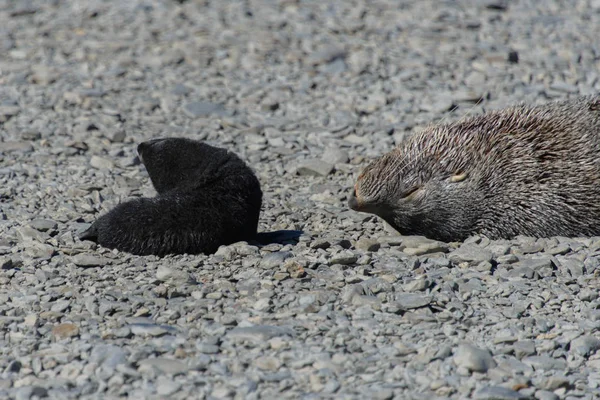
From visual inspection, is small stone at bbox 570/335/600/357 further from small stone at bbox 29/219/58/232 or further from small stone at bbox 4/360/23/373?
small stone at bbox 29/219/58/232

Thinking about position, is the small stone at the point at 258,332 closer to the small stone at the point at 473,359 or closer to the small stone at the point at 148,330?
the small stone at the point at 148,330

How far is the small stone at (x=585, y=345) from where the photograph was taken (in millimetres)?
5590

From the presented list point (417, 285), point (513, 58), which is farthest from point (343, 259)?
point (513, 58)

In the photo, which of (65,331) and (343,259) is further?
(343,259)

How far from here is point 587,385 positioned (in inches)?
207

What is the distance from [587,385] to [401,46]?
7473 mm

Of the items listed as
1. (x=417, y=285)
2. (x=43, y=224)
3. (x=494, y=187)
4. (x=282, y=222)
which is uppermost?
(x=494, y=187)

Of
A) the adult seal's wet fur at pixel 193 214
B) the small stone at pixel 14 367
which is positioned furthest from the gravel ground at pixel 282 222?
the adult seal's wet fur at pixel 193 214

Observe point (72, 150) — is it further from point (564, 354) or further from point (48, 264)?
point (564, 354)

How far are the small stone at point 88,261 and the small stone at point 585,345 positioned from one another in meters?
3.19

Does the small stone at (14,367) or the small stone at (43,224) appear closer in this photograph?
the small stone at (14,367)

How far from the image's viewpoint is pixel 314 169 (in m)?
8.96

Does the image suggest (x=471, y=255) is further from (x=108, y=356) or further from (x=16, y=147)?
(x=16, y=147)

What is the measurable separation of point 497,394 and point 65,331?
2524 mm
